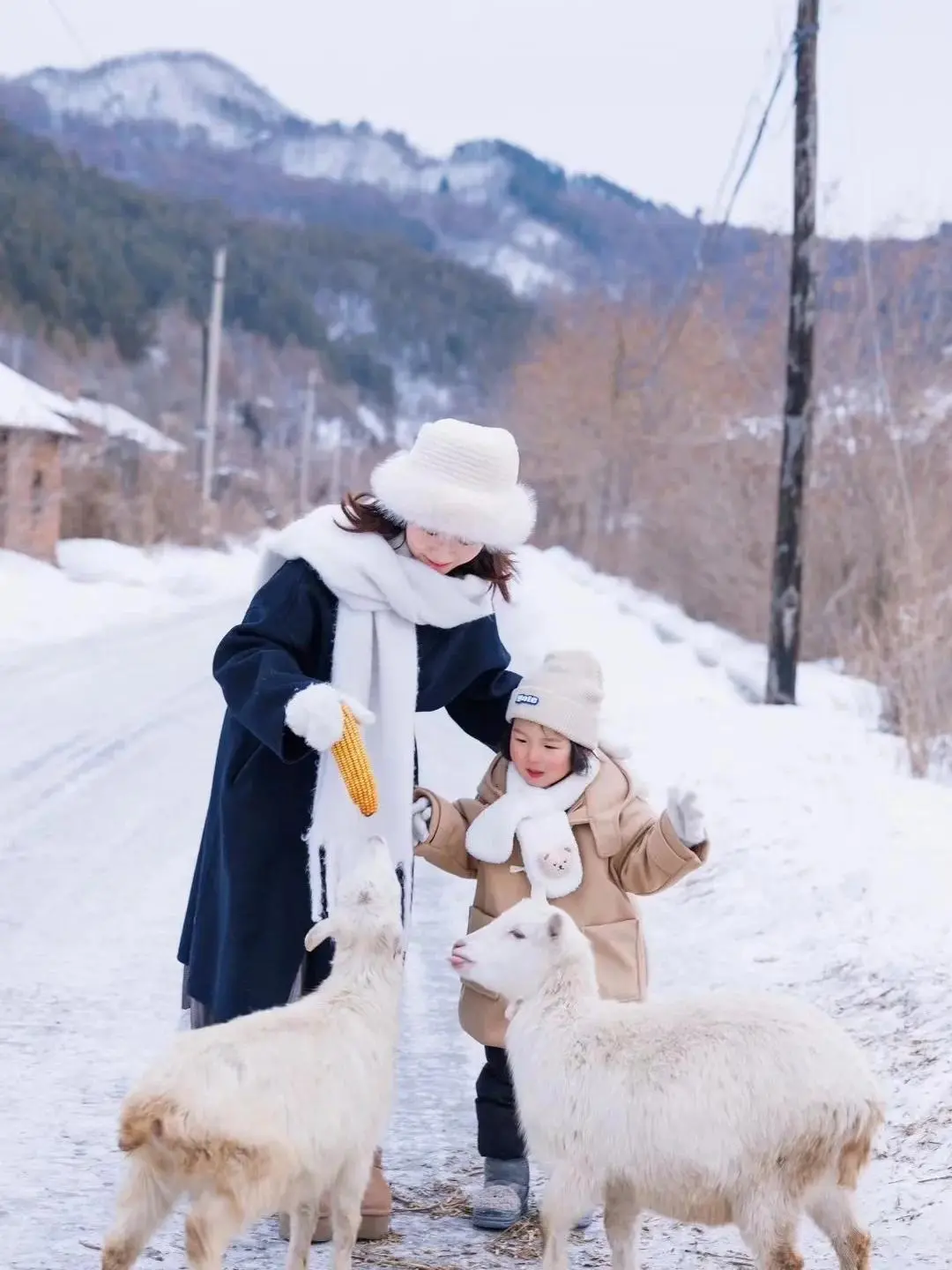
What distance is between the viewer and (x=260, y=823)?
14.3ft

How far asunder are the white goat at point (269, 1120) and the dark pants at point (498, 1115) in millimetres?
716

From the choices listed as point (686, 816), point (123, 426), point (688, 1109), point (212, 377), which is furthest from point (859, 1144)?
point (123, 426)

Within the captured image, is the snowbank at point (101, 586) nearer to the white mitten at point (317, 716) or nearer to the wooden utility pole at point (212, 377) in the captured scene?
the wooden utility pole at point (212, 377)

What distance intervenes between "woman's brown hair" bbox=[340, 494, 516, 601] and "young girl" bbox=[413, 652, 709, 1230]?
287 mm

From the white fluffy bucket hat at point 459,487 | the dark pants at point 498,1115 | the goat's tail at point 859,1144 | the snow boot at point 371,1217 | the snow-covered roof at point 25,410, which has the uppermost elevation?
the snow-covered roof at point 25,410

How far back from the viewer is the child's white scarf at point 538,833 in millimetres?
4516

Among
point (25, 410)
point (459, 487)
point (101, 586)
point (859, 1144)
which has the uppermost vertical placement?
point (25, 410)

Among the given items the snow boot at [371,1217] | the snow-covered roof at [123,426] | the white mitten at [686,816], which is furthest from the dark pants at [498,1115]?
the snow-covered roof at [123,426]

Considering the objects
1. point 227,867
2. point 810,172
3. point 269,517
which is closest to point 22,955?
point 227,867

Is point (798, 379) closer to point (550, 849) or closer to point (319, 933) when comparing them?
point (550, 849)

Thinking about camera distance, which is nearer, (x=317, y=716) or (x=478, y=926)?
(x=317, y=716)

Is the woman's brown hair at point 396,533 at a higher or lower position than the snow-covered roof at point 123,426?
lower

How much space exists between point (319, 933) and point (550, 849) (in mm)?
779

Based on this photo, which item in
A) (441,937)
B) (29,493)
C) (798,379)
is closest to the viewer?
(441,937)
